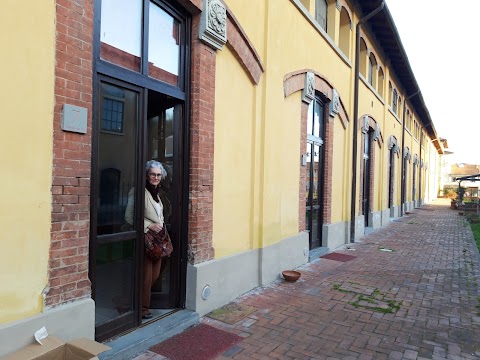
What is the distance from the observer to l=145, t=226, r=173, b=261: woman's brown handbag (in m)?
4.14

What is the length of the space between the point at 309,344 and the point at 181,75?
3357mm

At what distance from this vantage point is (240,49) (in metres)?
5.27

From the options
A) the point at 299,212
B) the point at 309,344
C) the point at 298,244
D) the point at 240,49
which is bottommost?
the point at 309,344

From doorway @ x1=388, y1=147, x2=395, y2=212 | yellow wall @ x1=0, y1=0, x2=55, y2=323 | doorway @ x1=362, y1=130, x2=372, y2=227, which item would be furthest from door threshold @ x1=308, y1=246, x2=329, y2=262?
doorway @ x1=388, y1=147, x2=395, y2=212

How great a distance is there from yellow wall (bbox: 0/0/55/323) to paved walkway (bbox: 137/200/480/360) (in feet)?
4.74

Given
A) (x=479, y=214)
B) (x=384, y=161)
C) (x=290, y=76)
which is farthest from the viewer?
(x=479, y=214)

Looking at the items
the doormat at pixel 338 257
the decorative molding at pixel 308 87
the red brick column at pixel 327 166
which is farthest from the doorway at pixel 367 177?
the decorative molding at pixel 308 87

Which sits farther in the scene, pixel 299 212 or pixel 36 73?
pixel 299 212

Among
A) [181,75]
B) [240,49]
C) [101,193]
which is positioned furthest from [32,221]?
[240,49]

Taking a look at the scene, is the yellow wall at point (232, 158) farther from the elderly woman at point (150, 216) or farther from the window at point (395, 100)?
the window at point (395, 100)

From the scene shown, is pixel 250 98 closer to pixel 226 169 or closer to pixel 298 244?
pixel 226 169

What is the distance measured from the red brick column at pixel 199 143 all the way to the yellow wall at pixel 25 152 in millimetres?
1848

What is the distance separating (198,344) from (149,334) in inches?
20.0

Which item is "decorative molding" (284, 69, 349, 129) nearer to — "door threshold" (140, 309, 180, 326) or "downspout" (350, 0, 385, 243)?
"downspout" (350, 0, 385, 243)
